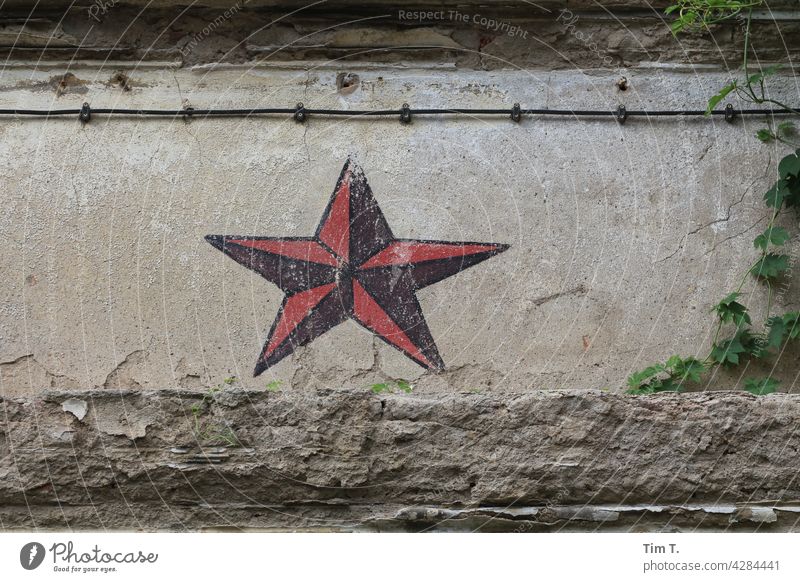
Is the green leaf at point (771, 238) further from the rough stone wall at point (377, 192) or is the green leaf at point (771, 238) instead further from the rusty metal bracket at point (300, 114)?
the rusty metal bracket at point (300, 114)

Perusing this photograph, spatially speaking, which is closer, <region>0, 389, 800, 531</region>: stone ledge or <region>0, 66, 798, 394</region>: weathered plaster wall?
<region>0, 389, 800, 531</region>: stone ledge

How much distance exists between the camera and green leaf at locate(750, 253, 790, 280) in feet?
14.9

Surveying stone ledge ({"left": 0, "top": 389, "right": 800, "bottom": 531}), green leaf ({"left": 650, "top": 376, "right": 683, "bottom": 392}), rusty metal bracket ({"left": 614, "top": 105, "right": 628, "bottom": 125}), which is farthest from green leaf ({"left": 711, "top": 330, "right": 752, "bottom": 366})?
Result: stone ledge ({"left": 0, "top": 389, "right": 800, "bottom": 531})

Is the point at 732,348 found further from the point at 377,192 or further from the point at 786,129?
the point at 377,192

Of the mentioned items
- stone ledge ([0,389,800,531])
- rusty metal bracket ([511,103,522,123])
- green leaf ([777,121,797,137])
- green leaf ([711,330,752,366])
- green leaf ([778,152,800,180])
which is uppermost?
rusty metal bracket ([511,103,522,123])

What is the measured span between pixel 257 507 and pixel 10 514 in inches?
26.8

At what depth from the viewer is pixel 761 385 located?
14.6 feet

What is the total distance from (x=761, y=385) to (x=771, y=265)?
1.67 ft

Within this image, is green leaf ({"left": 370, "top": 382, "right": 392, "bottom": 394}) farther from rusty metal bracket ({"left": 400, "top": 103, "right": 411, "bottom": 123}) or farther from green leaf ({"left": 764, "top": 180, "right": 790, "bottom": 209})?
green leaf ({"left": 764, "top": 180, "right": 790, "bottom": 209})
